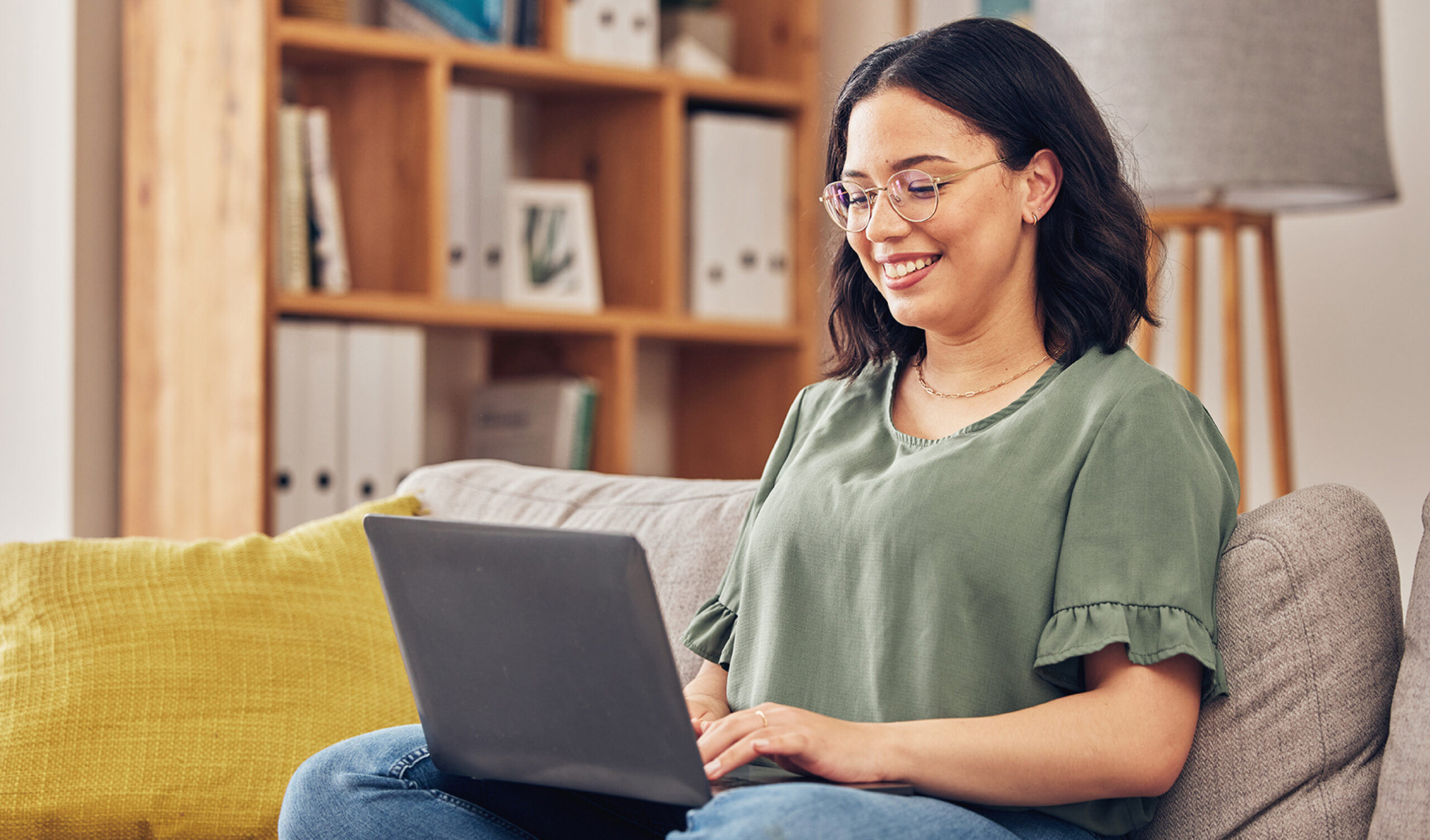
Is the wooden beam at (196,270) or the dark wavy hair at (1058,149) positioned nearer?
the dark wavy hair at (1058,149)

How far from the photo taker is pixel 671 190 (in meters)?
2.78

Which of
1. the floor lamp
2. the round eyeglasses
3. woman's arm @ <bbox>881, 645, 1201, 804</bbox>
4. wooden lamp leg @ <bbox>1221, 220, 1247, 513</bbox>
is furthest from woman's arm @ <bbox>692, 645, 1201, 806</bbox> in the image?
wooden lamp leg @ <bbox>1221, 220, 1247, 513</bbox>

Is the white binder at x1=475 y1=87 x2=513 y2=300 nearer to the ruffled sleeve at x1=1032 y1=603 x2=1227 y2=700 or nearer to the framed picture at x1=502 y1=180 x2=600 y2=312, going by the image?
the framed picture at x1=502 y1=180 x2=600 y2=312

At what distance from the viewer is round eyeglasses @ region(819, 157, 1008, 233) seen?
1211 mm

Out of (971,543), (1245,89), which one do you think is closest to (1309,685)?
(971,543)

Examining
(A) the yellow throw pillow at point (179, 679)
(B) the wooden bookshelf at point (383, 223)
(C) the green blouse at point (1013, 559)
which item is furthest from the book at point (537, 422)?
(C) the green blouse at point (1013, 559)

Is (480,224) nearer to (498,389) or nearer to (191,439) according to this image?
(498,389)

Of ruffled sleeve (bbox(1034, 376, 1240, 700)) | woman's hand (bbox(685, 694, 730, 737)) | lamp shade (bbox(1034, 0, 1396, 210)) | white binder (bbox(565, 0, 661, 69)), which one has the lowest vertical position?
woman's hand (bbox(685, 694, 730, 737))

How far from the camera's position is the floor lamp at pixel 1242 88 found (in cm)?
185

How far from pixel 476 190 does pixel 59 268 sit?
749 millimetres

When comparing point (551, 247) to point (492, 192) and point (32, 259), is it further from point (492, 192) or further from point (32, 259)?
point (32, 259)

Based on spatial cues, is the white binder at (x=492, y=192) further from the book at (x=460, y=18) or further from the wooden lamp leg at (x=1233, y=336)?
the wooden lamp leg at (x=1233, y=336)

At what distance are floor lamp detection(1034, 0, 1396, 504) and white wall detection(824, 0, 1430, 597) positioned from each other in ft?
1.00

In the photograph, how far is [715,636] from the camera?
1.36 metres
